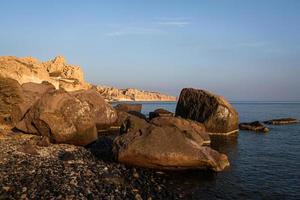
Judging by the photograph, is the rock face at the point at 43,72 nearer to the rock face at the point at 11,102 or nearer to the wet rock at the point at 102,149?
the rock face at the point at 11,102

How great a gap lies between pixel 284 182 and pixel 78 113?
1585 centimetres

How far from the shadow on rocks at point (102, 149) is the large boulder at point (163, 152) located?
5.32 ft

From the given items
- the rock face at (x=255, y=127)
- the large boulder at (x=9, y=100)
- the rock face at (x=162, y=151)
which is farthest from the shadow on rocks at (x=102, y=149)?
the rock face at (x=255, y=127)

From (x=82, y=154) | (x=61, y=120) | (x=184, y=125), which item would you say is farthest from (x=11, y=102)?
(x=184, y=125)

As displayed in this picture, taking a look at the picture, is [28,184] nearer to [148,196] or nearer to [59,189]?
[59,189]

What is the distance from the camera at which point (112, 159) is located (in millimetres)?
21609

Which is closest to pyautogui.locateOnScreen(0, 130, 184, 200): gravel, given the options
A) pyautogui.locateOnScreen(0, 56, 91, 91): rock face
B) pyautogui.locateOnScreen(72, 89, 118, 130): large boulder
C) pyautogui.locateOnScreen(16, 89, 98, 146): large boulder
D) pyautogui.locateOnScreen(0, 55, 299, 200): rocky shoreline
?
pyautogui.locateOnScreen(0, 55, 299, 200): rocky shoreline

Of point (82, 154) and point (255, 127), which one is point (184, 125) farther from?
point (255, 127)

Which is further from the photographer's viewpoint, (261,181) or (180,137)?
(180,137)

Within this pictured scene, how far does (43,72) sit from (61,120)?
63.3 meters

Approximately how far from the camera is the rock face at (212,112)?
39656mm

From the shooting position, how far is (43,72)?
85500mm

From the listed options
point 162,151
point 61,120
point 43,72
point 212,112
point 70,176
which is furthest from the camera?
point 43,72

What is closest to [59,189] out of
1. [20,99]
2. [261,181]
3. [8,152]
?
[8,152]
